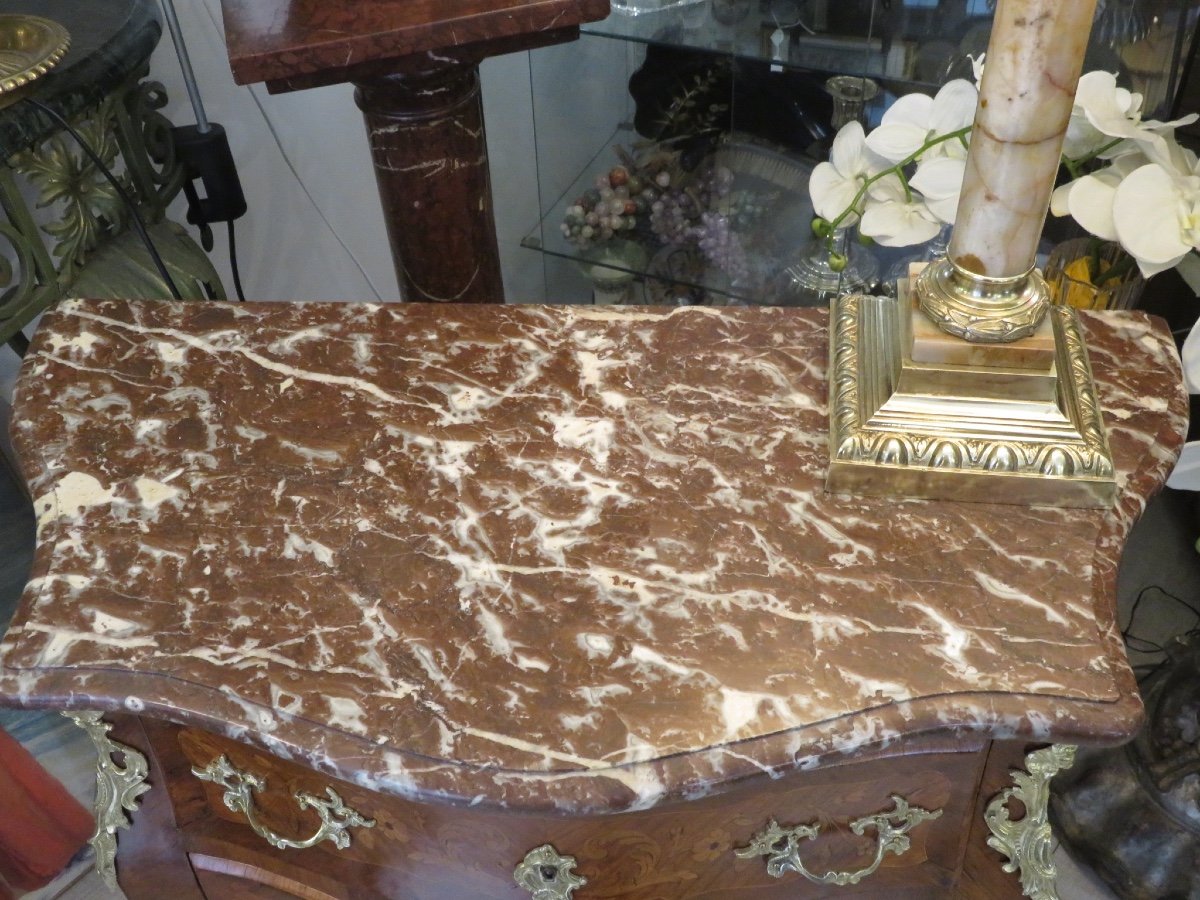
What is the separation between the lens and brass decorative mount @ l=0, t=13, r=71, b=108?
0.90m

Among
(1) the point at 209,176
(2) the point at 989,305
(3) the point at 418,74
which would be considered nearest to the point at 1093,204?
(2) the point at 989,305

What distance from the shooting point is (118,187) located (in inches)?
44.3

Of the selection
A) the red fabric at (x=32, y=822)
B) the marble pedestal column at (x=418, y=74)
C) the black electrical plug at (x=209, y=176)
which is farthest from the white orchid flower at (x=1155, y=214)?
the red fabric at (x=32, y=822)

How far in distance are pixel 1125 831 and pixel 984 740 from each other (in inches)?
26.1

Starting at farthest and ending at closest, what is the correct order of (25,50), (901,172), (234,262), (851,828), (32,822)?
(234,262) → (32,822) → (25,50) → (901,172) → (851,828)

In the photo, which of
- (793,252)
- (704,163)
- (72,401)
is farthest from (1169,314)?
(72,401)

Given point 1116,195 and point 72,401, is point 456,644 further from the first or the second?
point 1116,195

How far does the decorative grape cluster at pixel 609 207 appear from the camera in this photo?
1458mm

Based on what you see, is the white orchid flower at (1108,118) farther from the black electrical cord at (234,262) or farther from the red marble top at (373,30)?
the black electrical cord at (234,262)

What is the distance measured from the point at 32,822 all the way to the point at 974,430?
3.72ft

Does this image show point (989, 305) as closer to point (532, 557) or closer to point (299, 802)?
point (532, 557)

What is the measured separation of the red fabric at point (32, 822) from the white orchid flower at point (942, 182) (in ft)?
3.73

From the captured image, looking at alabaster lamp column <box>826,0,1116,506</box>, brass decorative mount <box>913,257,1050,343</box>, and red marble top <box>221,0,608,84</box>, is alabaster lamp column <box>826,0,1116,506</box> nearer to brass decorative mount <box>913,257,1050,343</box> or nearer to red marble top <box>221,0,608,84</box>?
brass decorative mount <box>913,257,1050,343</box>

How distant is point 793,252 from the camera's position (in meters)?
1.41
